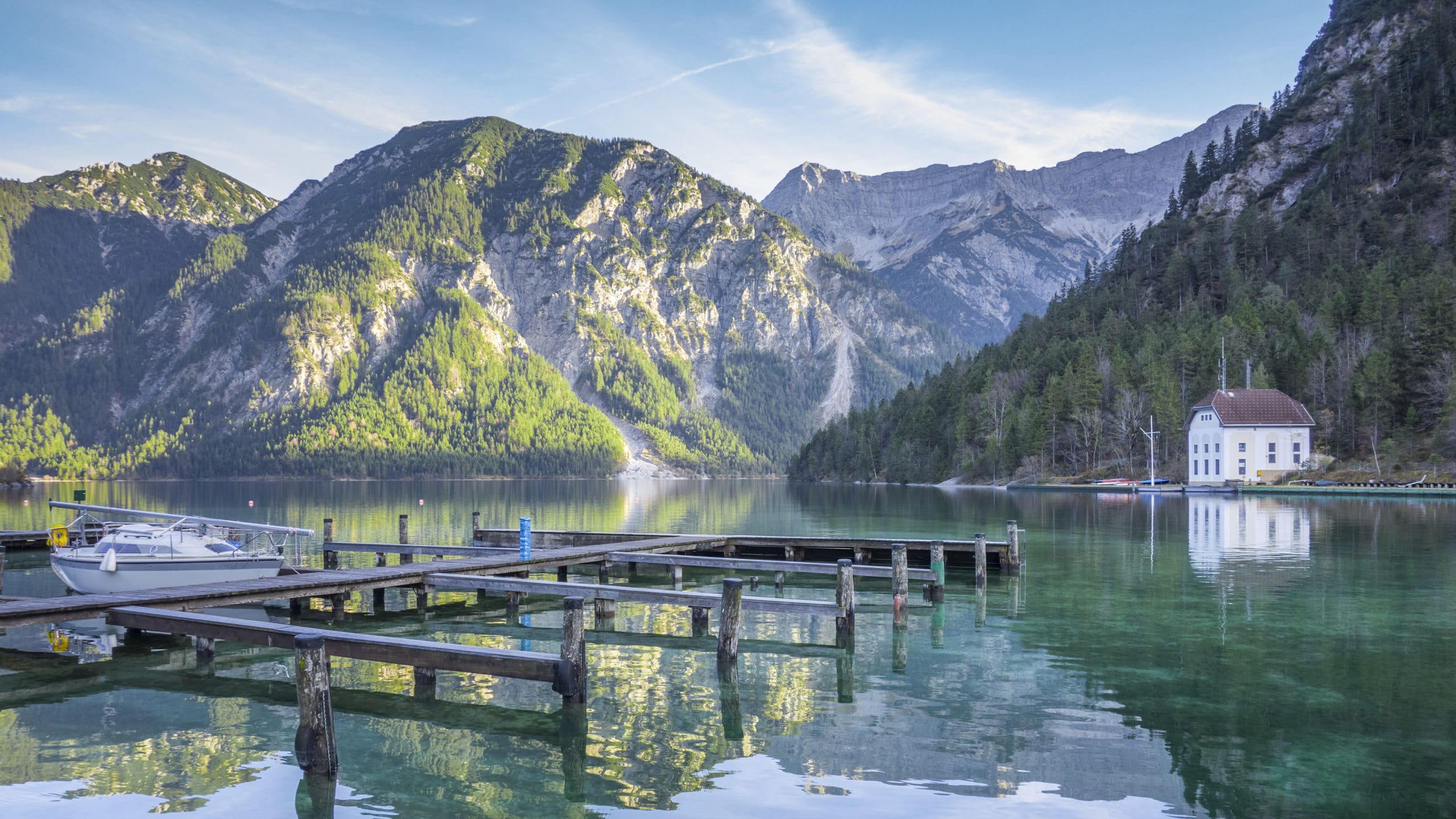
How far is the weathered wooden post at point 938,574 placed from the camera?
32.8 meters

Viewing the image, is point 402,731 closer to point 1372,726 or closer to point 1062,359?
point 1372,726

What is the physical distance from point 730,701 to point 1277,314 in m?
129

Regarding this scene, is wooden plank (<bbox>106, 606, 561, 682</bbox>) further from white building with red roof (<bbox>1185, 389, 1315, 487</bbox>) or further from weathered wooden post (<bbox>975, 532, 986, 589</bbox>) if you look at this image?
white building with red roof (<bbox>1185, 389, 1315, 487</bbox>)

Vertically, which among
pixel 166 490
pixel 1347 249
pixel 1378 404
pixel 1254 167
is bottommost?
pixel 166 490

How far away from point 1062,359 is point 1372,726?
5162 inches

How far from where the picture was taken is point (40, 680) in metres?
21.1

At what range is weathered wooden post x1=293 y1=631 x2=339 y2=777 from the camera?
14453 mm

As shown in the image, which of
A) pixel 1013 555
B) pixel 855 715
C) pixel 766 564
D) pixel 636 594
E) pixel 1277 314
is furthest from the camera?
pixel 1277 314

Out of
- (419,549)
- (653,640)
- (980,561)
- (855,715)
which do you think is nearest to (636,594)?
(653,640)

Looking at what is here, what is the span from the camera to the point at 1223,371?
112438 mm

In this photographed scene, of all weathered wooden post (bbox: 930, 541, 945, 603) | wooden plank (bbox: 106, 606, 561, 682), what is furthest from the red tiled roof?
wooden plank (bbox: 106, 606, 561, 682)

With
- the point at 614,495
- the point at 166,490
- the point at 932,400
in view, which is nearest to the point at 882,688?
the point at 614,495

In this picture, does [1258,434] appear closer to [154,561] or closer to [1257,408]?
[1257,408]

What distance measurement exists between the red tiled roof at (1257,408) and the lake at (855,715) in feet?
251
